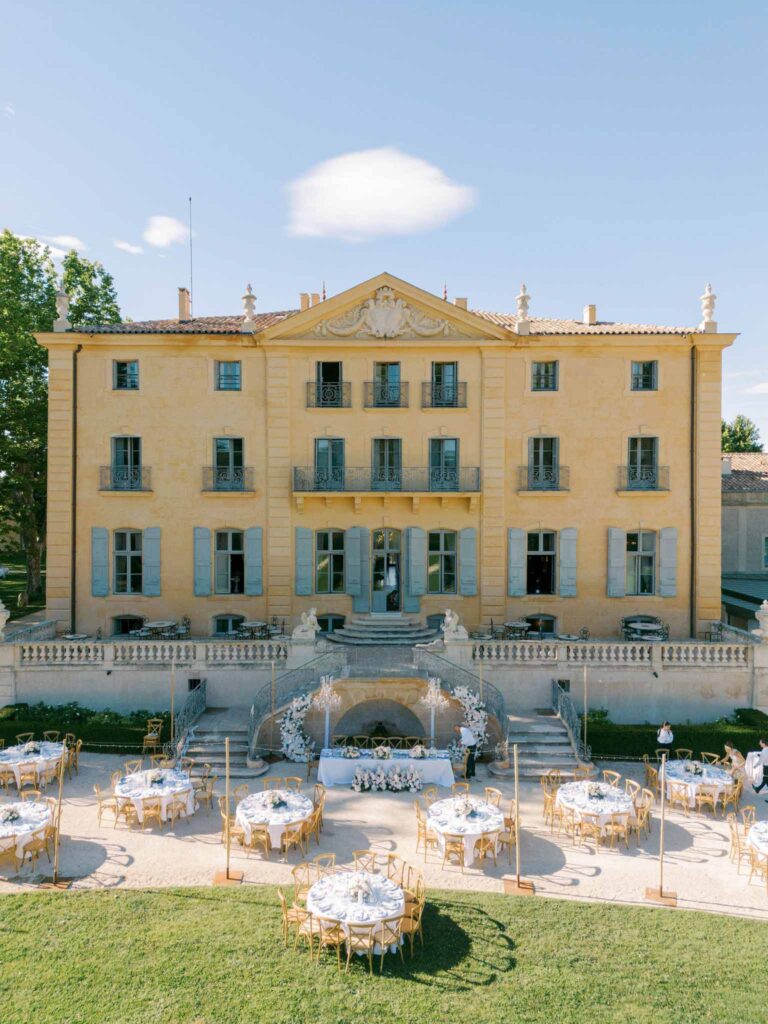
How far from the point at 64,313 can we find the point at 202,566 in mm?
10039

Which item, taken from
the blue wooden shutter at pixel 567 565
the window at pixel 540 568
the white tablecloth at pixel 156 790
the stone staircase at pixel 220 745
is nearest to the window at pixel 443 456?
the window at pixel 540 568

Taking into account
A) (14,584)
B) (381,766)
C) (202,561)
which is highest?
(202,561)

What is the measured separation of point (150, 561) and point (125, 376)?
6674 mm

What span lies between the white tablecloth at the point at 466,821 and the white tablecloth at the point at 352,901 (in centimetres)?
235

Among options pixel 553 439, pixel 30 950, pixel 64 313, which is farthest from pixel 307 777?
pixel 64 313

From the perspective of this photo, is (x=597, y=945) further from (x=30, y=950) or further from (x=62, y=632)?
(x=62, y=632)

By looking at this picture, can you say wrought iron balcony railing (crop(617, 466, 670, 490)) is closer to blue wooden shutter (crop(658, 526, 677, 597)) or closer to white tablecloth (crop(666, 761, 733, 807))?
blue wooden shutter (crop(658, 526, 677, 597))

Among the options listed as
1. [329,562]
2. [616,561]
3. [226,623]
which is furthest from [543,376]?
[226,623]

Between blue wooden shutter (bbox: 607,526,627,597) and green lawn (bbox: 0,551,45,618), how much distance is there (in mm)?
22948

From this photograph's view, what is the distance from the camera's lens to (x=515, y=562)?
2341 cm

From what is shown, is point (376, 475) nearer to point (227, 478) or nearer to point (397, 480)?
point (397, 480)

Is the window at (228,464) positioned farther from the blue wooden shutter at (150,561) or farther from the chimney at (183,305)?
the chimney at (183,305)

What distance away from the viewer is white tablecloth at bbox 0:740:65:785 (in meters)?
15.7

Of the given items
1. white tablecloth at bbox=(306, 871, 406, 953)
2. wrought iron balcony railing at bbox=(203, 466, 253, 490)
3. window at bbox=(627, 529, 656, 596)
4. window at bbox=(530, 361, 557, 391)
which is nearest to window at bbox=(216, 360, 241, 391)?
wrought iron balcony railing at bbox=(203, 466, 253, 490)
